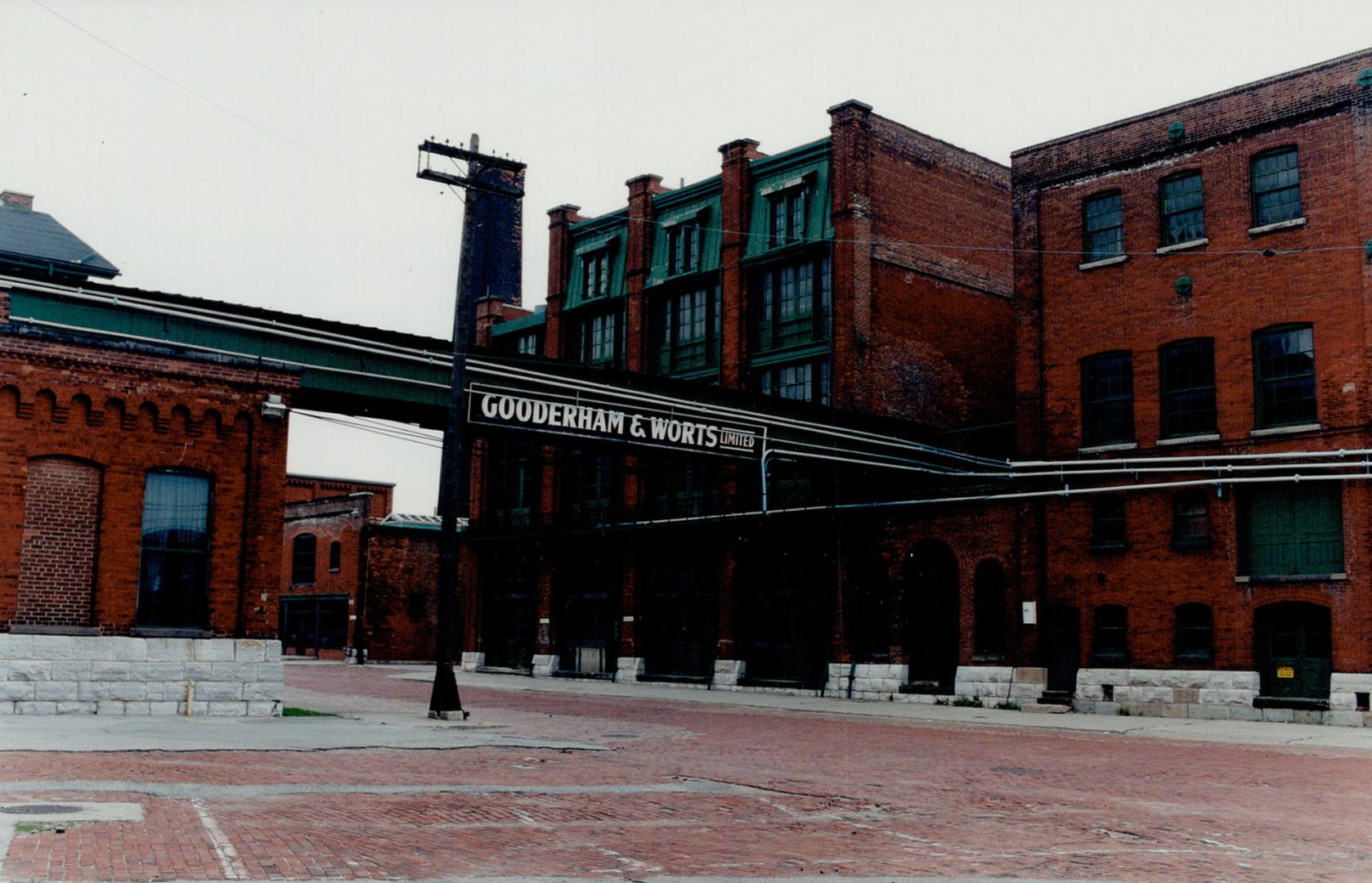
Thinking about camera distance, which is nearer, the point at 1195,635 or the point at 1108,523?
the point at 1195,635

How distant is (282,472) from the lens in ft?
74.6

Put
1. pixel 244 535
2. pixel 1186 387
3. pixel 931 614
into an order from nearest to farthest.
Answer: pixel 244 535
pixel 1186 387
pixel 931 614

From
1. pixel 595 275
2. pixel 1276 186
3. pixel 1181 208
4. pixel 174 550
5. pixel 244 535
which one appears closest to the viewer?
pixel 174 550

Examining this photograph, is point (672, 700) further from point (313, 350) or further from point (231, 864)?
point (231, 864)

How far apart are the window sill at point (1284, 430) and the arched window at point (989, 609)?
277 inches

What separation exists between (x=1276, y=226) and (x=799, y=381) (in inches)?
583

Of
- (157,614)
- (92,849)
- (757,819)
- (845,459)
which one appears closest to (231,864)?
(92,849)

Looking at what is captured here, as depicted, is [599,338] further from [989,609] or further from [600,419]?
[600,419]

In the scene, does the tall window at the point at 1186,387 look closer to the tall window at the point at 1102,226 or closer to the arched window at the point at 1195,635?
the tall window at the point at 1102,226

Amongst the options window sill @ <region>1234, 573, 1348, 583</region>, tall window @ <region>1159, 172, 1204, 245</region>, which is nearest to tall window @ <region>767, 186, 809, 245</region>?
tall window @ <region>1159, 172, 1204, 245</region>

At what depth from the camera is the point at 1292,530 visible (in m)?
27.4

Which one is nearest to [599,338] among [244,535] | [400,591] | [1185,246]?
[400,591]

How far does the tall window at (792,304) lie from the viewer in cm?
3847

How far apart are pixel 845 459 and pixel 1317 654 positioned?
1080 cm
